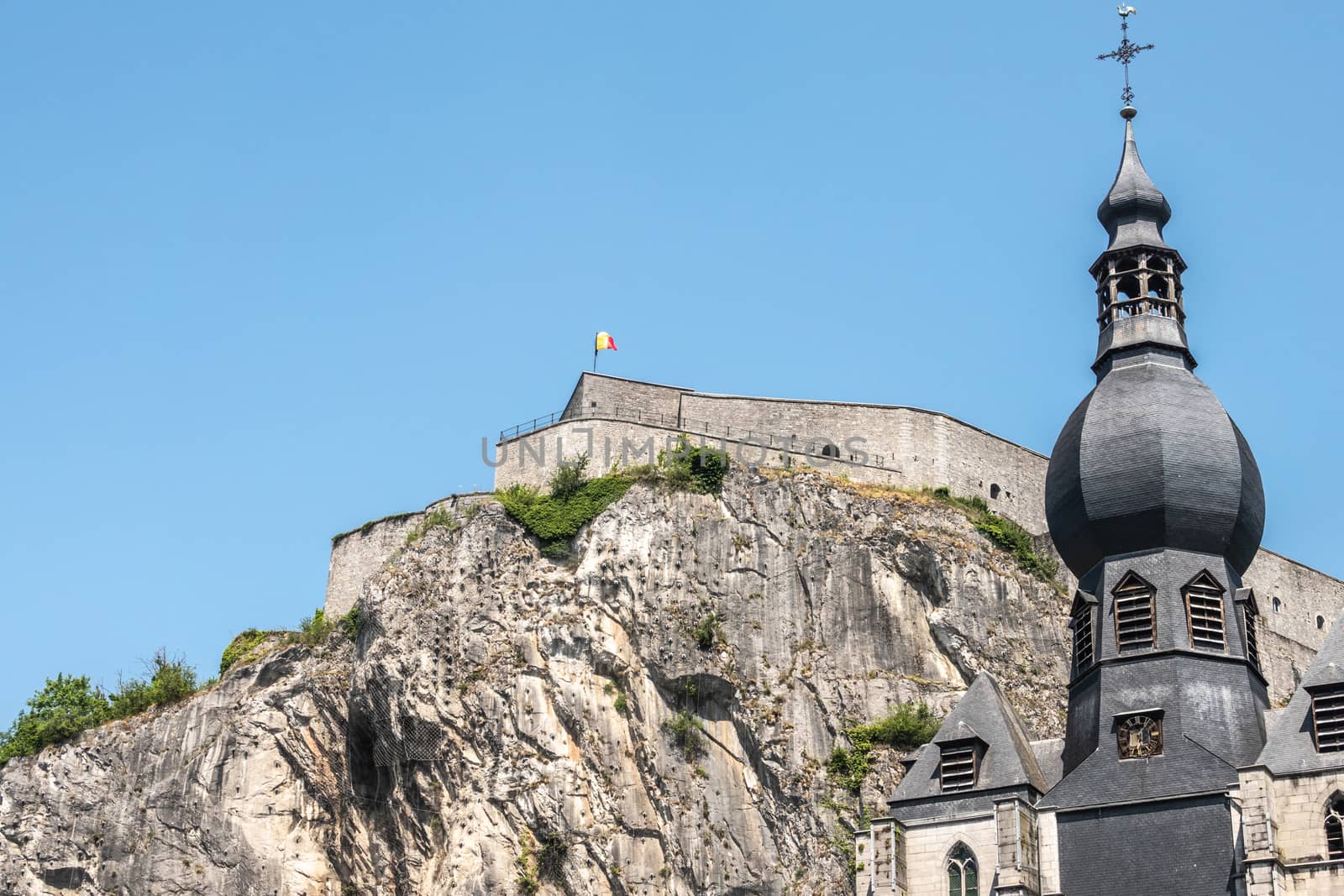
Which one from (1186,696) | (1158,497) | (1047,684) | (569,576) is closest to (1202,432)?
(1158,497)

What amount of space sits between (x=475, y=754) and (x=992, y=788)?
39.2 ft

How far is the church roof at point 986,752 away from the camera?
29.9 metres

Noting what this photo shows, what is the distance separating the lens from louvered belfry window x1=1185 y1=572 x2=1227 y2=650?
29.7 m

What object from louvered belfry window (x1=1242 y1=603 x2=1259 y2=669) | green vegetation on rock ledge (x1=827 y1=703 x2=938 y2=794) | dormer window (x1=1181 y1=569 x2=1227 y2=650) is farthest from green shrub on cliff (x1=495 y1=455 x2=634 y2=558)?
louvered belfry window (x1=1242 y1=603 x2=1259 y2=669)

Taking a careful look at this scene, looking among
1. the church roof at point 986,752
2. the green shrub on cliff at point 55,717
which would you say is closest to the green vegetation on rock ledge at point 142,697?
the green shrub on cliff at point 55,717

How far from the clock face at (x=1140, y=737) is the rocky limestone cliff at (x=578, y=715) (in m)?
7.78

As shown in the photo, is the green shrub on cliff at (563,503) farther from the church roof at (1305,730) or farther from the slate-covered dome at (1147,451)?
the church roof at (1305,730)

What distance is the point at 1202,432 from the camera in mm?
31047

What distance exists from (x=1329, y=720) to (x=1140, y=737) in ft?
8.33

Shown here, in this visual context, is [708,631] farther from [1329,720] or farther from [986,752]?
[1329,720]

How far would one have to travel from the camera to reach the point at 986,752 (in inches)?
1196

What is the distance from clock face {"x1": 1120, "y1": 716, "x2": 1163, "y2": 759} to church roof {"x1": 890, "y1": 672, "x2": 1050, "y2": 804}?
4.97 ft

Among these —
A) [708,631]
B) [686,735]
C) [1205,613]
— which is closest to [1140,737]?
[1205,613]

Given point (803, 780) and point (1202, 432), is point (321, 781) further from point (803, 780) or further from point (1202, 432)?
point (1202, 432)
